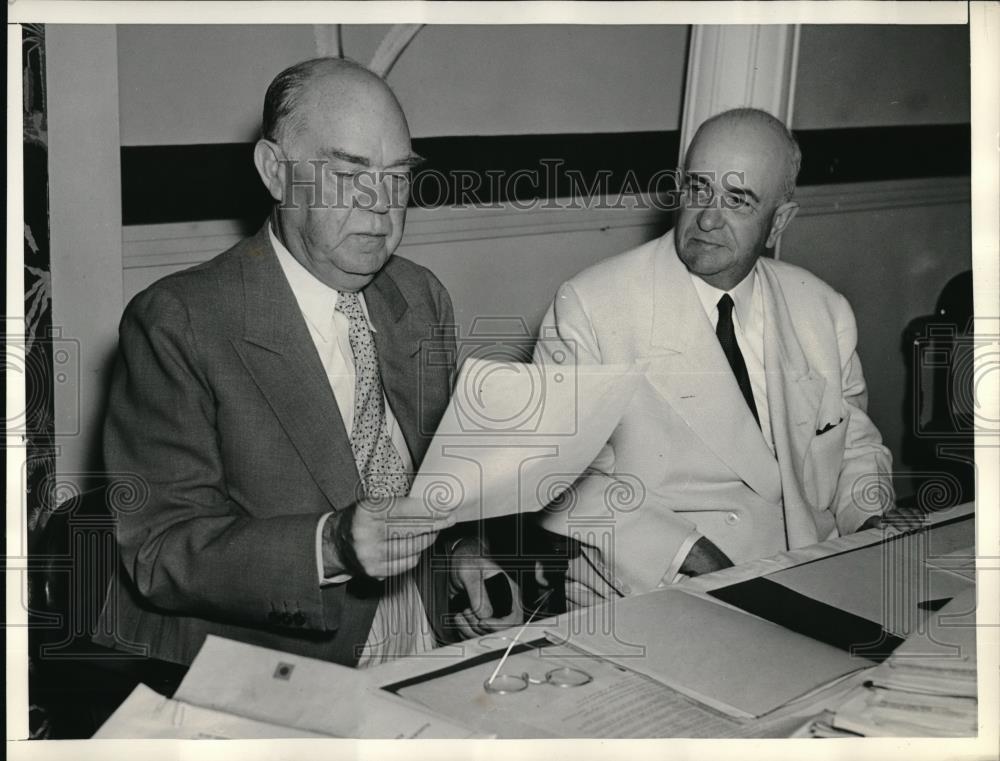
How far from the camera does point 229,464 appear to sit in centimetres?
187

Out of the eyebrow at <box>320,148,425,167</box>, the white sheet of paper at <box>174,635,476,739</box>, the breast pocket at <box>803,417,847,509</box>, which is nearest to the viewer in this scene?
the white sheet of paper at <box>174,635,476,739</box>

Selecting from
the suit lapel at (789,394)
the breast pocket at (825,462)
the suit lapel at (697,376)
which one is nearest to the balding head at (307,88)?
the suit lapel at (697,376)

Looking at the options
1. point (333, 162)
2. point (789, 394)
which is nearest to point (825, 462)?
point (789, 394)

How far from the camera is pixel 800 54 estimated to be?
2.08 m

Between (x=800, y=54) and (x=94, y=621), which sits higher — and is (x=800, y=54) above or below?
above

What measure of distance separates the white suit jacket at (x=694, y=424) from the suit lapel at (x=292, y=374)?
388 mm

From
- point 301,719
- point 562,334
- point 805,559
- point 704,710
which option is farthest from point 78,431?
point 805,559

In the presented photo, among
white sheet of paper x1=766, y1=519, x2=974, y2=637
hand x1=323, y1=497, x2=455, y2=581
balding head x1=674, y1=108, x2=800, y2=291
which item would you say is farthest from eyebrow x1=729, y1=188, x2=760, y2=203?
hand x1=323, y1=497, x2=455, y2=581

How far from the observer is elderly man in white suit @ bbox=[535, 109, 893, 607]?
6.60ft

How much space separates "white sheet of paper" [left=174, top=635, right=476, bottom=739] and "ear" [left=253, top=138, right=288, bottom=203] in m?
0.80

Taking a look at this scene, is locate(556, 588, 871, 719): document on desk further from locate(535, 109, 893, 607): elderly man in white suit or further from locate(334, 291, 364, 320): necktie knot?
locate(334, 291, 364, 320): necktie knot

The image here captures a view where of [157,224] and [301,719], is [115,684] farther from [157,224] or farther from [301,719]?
[157,224]

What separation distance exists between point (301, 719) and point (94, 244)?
2.98 ft

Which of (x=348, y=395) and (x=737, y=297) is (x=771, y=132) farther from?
(x=348, y=395)
